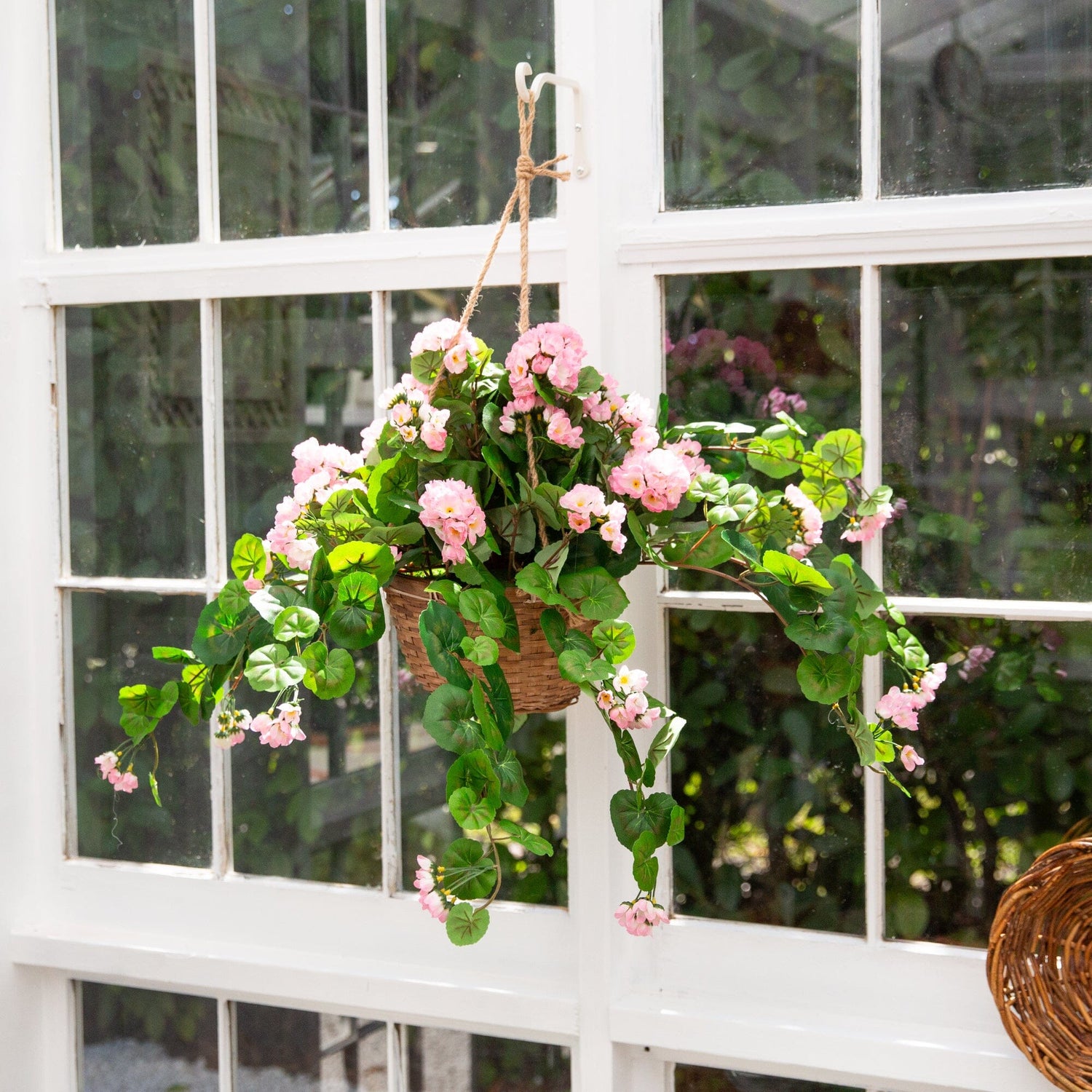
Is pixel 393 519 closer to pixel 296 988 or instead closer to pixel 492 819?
pixel 492 819

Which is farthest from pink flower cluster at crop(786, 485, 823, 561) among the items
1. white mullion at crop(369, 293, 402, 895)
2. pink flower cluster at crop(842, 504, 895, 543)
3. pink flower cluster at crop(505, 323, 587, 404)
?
white mullion at crop(369, 293, 402, 895)

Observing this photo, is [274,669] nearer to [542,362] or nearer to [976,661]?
[542,362]

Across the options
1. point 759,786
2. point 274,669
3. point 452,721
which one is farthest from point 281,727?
point 759,786

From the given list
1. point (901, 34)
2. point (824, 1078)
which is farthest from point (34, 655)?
point (901, 34)

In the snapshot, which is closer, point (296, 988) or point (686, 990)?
point (686, 990)

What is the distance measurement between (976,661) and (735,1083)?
65 centimetres

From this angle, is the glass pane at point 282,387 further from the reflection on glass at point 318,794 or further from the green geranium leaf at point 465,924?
the green geranium leaf at point 465,924

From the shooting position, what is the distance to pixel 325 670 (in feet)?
3.73

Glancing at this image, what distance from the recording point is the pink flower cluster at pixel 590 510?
1.12m

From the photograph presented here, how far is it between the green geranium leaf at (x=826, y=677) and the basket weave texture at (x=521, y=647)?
24cm

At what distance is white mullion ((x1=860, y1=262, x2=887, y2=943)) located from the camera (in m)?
1.40

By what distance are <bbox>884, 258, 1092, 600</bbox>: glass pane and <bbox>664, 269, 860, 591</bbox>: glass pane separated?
0.18 feet

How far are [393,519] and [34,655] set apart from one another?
893 mm

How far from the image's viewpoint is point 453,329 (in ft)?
3.93
